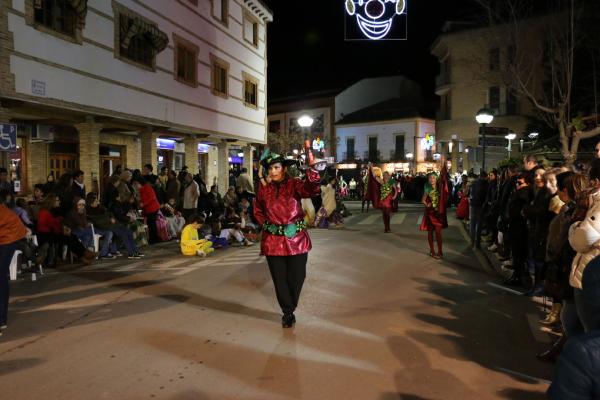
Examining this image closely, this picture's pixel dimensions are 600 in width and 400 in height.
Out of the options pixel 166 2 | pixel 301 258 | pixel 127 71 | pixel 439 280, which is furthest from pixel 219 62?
pixel 301 258

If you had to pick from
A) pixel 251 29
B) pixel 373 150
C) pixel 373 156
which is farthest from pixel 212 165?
pixel 373 150

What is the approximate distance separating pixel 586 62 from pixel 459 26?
750 inches

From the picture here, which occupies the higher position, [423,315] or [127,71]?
[127,71]

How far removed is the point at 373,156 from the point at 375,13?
41.5 metres

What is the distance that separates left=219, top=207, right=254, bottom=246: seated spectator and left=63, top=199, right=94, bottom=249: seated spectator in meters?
3.56

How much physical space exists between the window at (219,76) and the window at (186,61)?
4.83ft

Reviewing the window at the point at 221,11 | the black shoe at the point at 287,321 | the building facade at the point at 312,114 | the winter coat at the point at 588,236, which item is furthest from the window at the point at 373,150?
the winter coat at the point at 588,236

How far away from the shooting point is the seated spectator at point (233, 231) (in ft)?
47.0

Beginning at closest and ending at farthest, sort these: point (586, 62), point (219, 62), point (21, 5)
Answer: point (21, 5), point (219, 62), point (586, 62)

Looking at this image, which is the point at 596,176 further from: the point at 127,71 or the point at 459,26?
the point at 459,26

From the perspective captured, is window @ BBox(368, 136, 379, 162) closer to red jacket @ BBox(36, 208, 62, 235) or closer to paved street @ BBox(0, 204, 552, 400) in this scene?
paved street @ BBox(0, 204, 552, 400)

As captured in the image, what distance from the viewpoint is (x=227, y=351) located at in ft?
18.0

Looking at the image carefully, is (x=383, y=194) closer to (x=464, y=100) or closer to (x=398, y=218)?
(x=398, y=218)

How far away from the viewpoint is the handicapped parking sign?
10336mm
